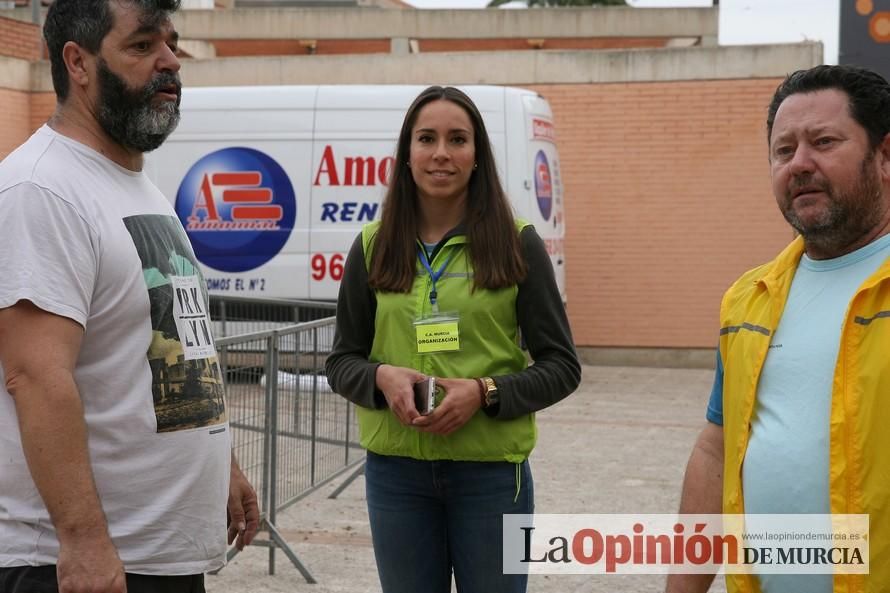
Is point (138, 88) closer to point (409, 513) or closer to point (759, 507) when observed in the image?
point (409, 513)

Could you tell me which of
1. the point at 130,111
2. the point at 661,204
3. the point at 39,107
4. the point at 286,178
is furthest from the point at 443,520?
the point at 39,107

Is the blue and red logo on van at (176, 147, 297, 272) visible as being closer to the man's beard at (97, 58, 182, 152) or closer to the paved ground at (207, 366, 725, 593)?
the paved ground at (207, 366, 725, 593)

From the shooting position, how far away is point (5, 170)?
2.55 meters

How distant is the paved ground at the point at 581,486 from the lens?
237 inches

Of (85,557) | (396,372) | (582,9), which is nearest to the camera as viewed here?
(85,557)

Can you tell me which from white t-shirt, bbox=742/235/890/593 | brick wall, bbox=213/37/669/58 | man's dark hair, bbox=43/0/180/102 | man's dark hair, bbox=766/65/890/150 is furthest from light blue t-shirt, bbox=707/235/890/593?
brick wall, bbox=213/37/669/58

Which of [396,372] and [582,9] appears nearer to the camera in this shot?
[396,372]

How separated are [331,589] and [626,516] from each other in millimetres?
2191

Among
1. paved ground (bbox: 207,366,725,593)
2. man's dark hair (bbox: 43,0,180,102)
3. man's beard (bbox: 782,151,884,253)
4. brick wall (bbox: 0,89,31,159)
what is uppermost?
brick wall (bbox: 0,89,31,159)

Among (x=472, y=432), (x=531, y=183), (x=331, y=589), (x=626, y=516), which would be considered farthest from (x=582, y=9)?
(x=472, y=432)

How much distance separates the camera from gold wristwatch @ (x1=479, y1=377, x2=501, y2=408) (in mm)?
3320

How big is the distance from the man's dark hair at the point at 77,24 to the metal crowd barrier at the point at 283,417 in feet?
8.61

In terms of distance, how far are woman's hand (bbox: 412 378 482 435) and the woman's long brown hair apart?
0.31 m

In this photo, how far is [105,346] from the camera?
2.59 m
